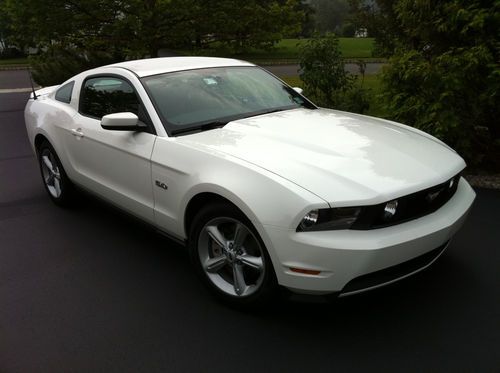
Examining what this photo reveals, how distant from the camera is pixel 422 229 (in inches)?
109

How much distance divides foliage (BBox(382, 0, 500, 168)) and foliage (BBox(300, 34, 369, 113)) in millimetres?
1744

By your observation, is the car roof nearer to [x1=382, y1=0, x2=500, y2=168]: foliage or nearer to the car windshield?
the car windshield

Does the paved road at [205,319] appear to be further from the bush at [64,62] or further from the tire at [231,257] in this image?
the bush at [64,62]

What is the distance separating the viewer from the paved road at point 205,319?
2.70m

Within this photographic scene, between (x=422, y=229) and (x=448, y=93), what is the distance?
304 cm

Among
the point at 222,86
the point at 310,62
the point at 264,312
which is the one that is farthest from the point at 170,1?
the point at 264,312

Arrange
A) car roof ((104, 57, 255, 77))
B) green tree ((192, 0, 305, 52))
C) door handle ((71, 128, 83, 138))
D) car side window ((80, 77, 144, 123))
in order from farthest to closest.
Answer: green tree ((192, 0, 305, 52)) < door handle ((71, 128, 83, 138)) < car roof ((104, 57, 255, 77)) < car side window ((80, 77, 144, 123))

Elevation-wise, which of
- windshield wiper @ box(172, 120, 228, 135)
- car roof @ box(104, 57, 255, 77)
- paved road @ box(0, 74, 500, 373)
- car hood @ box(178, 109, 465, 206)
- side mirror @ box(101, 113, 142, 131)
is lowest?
paved road @ box(0, 74, 500, 373)

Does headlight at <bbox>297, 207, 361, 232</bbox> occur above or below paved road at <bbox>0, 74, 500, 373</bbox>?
above

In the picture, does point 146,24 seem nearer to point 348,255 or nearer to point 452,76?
point 452,76

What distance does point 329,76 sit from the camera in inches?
311

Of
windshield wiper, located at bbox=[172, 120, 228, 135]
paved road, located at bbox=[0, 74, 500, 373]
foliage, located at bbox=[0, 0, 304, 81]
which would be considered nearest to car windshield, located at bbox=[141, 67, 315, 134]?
windshield wiper, located at bbox=[172, 120, 228, 135]

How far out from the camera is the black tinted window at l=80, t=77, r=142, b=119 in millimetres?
3887

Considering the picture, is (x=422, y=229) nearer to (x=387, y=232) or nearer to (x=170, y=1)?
(x=387, y=232)
